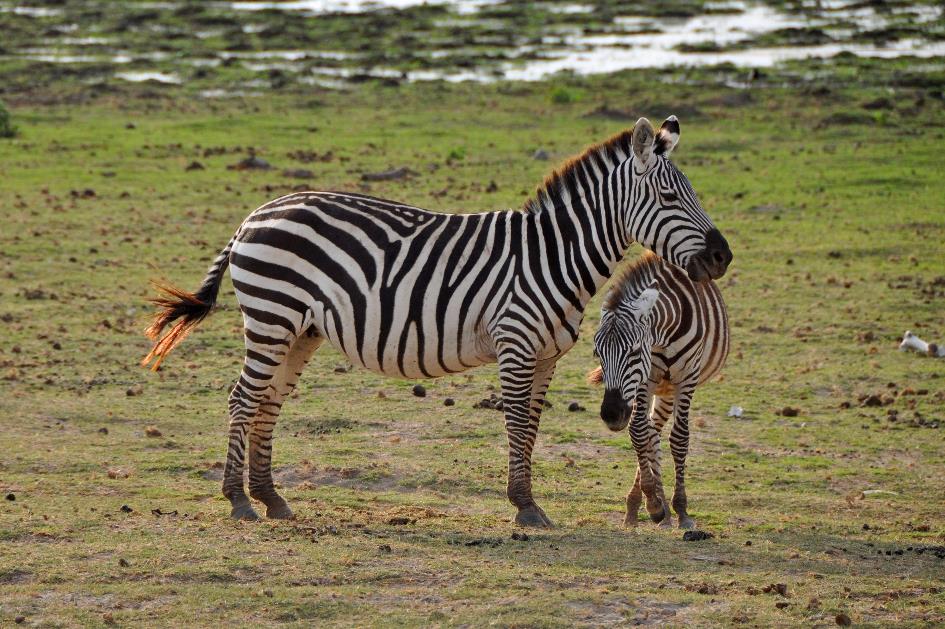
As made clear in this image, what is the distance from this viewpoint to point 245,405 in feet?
27.2

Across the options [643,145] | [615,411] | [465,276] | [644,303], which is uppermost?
[643,145]

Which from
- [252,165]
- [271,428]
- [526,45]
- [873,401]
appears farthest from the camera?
[526,45]

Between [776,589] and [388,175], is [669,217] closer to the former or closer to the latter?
[776,589]

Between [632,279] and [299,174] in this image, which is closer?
[632,279]

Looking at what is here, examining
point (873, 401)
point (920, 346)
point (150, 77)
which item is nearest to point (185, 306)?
point (873, 401)

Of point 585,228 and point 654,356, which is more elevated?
point 585,228

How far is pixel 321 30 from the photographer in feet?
156

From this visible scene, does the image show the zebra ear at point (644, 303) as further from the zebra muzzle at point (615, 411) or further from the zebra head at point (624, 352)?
the zebra muzzle at point (615, 411)

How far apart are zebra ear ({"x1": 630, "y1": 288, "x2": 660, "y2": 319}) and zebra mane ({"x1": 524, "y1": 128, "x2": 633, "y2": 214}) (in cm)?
85

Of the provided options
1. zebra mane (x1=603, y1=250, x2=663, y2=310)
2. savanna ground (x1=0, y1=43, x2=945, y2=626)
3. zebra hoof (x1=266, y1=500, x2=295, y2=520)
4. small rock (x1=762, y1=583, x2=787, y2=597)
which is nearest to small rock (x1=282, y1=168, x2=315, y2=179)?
savanna ground (x1=0, y1=43, x2=945, y2=626)

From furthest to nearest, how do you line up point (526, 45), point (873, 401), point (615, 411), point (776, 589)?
point (526, 45), point (873, 401), point (615, 411), point (776, 589)

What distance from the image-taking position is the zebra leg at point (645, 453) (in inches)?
335

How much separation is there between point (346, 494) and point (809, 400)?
210 inches

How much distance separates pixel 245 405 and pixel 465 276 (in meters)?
1.73
